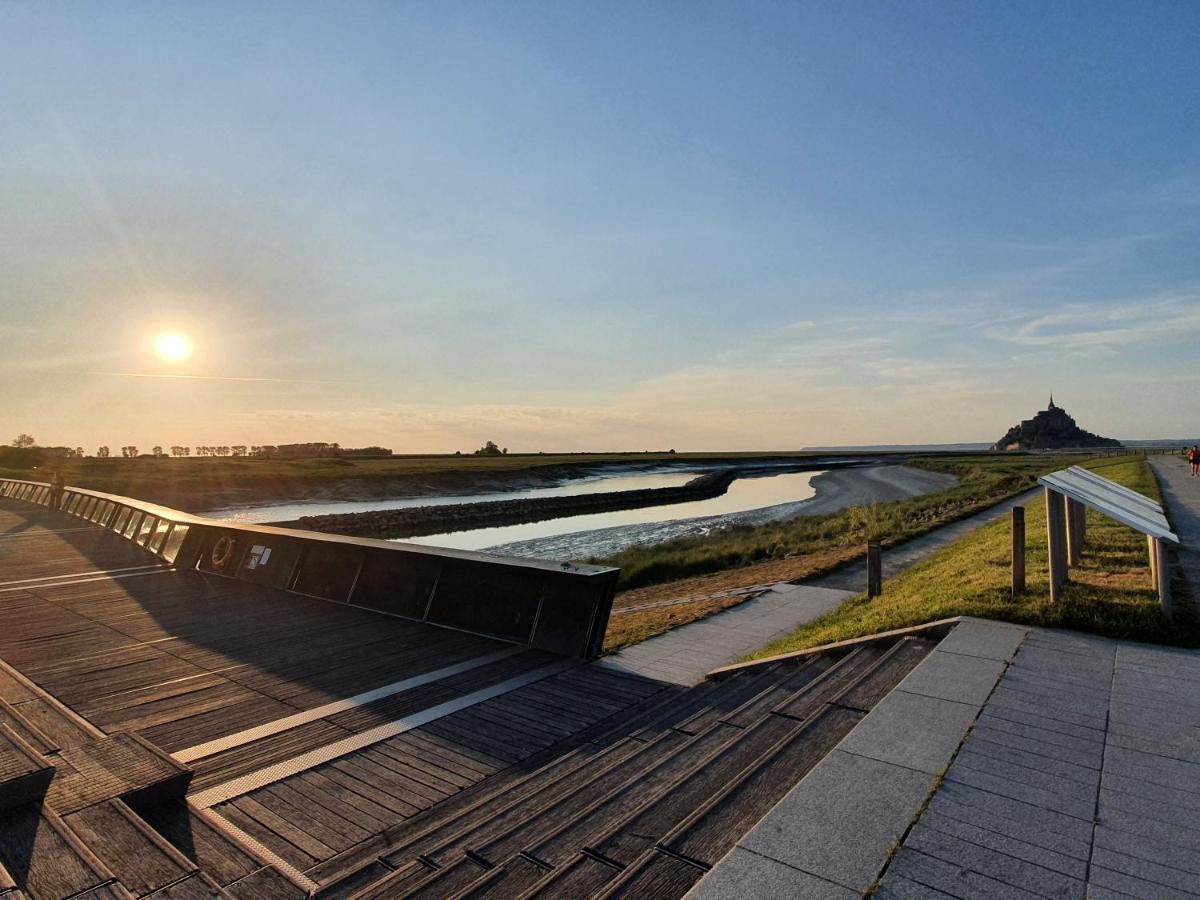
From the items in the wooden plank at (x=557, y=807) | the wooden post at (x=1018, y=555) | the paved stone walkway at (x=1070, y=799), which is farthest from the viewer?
the wooden post at (x=1018, y=555)

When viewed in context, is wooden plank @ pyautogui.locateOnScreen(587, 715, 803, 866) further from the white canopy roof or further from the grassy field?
the grassy field

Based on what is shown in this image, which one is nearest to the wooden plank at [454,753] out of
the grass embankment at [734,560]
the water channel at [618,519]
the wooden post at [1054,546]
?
the grass embankment at [734,560]

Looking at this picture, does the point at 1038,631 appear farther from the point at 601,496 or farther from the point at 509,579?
the point at 601,496

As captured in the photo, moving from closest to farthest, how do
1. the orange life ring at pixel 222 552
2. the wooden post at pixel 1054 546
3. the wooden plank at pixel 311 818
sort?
the wooden plank at pixel 311 818, the wooden post at pixel 1054 546, the orange life ring at pixel 222 552

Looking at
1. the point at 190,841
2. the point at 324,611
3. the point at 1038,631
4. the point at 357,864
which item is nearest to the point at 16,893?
the point at 190,841

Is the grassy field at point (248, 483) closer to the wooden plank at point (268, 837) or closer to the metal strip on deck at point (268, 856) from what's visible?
the wooden plank at point (268, 837)

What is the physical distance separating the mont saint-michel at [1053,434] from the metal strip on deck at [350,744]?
184774 mm

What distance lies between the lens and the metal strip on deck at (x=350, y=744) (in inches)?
177

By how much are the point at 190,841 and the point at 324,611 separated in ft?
19.2

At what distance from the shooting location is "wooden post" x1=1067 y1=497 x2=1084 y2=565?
31.4ft

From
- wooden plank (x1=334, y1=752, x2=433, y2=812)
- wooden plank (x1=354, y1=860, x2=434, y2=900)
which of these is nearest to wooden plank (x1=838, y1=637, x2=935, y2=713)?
wooden plank (x1=334, y1=752, x2=433, y2=812)

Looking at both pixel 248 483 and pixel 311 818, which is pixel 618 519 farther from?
pixel 311 818

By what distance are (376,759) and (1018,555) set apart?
23.8ft

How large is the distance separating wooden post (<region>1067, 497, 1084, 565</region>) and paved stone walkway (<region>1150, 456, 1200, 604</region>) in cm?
123
